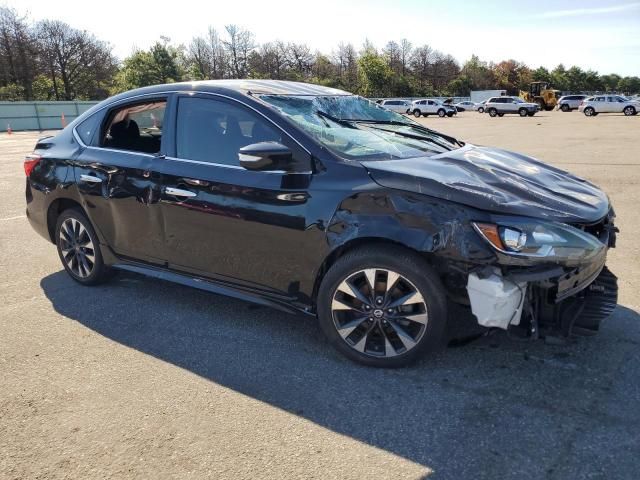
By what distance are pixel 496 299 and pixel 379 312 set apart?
0.69 m

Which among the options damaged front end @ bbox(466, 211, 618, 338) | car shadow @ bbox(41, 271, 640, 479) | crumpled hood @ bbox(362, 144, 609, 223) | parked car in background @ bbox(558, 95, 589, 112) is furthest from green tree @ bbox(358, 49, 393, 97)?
damaged front end @ bbox(466, 211, 618, 338)

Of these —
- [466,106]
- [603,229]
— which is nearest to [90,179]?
[603,229]

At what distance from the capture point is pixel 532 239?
2785mm

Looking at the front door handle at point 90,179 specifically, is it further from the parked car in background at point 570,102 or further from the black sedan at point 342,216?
the parked car in background at point 570,102

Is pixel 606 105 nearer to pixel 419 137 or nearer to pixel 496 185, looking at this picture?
pixel 419 137

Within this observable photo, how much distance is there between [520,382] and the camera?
9.86 ft

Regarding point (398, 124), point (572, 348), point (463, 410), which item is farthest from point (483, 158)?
point (463, 410)

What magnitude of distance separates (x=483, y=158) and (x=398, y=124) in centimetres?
90

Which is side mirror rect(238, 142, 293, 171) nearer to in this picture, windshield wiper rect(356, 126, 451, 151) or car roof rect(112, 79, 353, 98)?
car roof rect(112, 79, 353, 98)

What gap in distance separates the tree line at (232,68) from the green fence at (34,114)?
17.0 metres

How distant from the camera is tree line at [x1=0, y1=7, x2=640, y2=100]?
56062 mm

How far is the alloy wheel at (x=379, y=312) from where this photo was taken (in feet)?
9.98

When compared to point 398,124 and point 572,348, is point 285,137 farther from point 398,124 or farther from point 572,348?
point 572,348

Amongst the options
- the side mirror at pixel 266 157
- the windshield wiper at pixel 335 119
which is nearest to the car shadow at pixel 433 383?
the side mirror at pixel 266 157
